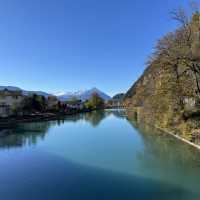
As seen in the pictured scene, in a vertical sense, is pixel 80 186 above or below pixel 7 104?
below

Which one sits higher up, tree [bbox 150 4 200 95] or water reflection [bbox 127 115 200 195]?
tree [bbox 150 4 200 95]

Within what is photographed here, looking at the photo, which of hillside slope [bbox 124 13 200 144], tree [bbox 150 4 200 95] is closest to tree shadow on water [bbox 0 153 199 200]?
hillside slope [bbox 124 13 200 144]

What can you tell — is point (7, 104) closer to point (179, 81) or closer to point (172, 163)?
point (179, 81)

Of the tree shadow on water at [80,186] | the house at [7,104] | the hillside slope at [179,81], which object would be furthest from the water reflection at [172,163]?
the house at [7,104]

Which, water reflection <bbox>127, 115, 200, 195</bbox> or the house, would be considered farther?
the house

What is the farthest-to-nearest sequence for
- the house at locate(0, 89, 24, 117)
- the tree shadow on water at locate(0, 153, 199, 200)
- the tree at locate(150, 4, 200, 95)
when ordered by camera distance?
1. the house at locate(0, 89, 24, 117)
2. the tree at locate(150, 4, 200, 95)
3. the tree shadow on water at locate(0, 153, 199, 200)

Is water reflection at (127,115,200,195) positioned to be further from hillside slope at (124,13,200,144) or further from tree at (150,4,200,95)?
tree at (150,4,200,95)

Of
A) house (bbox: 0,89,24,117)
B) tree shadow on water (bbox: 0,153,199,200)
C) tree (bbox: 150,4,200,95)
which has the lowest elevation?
tree shadow on water (bbox: 0,153,199,200)

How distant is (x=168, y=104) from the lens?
1514 cm

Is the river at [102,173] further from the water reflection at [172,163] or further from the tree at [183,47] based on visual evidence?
the tree at [183,47]

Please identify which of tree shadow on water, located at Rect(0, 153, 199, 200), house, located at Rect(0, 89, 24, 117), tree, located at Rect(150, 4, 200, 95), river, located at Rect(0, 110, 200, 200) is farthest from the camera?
house, located at Rect(0, 89, 24, 117)

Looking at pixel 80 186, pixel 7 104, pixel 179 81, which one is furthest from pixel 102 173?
pixel 7 104

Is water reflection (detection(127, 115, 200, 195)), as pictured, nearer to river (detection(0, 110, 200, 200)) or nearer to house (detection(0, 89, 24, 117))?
river (detection(0, 110, 200, 200))

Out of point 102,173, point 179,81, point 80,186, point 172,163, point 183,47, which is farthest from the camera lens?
point 179,81
